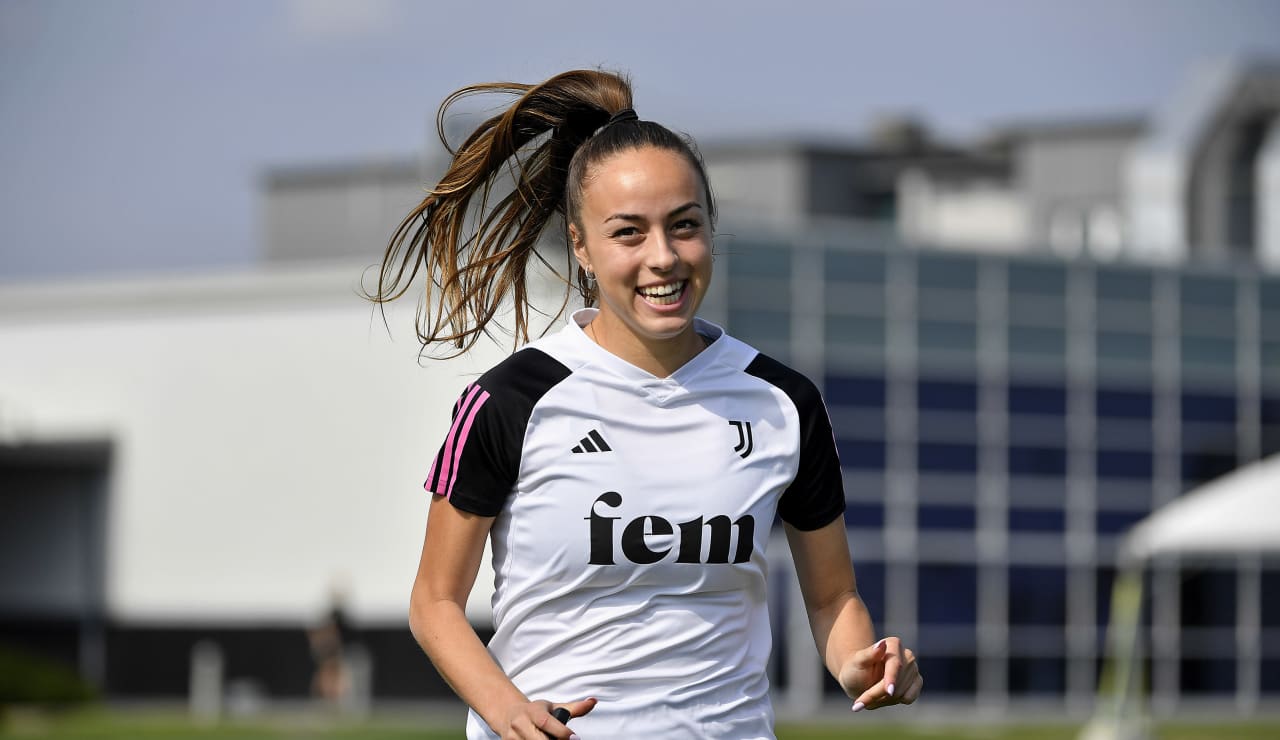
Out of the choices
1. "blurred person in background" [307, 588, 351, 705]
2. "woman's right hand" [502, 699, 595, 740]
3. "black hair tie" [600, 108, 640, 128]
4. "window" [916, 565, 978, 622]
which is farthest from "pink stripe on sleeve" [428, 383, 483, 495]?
"window" [916, 565, 978, 622]

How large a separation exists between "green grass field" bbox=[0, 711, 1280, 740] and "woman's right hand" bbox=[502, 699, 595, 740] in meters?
17.0

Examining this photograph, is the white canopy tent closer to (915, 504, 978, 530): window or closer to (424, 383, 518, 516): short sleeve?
(915, 504, 978, 530): window

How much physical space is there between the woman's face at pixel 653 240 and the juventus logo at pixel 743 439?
20cm

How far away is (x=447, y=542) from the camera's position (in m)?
3.34

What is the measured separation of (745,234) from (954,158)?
41.5ft

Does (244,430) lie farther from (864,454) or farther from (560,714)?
(560,714)

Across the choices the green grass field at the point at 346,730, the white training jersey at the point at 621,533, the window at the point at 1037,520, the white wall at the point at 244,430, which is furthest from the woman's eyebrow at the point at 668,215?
the window at the point at 1037,520

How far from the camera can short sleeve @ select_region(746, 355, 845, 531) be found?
3.54 m

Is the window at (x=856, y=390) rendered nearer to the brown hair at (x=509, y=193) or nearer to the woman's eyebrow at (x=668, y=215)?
the brown hair at (x=509, y=193)

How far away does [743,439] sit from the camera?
11.3 ft

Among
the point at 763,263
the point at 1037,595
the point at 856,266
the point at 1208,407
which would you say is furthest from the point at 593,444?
the point at 1208,407

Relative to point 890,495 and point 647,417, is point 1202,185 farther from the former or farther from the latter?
point 647,417

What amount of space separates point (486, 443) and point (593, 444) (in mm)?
173

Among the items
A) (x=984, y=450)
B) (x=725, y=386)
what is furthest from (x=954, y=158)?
(x=725, y=386)
